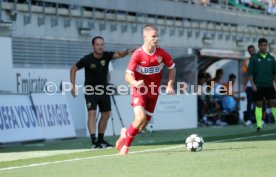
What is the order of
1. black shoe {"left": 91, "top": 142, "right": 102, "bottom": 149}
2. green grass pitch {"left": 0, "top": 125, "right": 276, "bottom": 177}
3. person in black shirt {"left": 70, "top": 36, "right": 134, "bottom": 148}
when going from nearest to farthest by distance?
green grass pitch {"left": 0, "top": 125, "right": 276, "bottom": 177}
black shoe {"left": 91, "top": 142, "right": 102, "bottom": 149}
person in black shirt {"left": 70, "top": 36, "right": 134, "bottom": 148}

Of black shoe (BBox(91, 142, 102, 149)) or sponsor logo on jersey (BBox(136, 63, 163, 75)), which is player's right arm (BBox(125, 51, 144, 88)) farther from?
black shoe (BBox(91, 142, 102, 149))

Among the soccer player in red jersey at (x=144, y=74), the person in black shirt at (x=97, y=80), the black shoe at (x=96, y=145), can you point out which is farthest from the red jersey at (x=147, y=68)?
the person in black shirt at (x=97, y=80)

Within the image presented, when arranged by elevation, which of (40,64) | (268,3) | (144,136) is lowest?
(144,136)

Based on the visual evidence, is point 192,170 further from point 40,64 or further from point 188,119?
point 188,119

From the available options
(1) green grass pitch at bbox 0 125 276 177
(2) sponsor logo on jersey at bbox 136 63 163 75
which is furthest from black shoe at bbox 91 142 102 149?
(2) sponsor logo on jersey at bbox 136 63 163 75

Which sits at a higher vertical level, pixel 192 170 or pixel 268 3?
pixel 268 3

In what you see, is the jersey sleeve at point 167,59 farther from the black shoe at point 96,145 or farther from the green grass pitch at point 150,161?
the black shoe at point 96,145

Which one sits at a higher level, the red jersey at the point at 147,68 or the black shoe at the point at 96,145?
the red jersey at the point at 147,68

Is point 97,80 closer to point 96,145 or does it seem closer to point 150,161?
point 96,145

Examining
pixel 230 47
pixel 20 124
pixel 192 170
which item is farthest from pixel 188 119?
pixel 192 170

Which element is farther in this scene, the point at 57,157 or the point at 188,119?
the point at 188,119

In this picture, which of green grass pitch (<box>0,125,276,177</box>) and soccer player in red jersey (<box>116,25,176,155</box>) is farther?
soccer player in red jersey (<box>116,25,176,155</box>)

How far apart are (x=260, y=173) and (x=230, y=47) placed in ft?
85.4

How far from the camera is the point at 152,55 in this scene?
1257 cm
